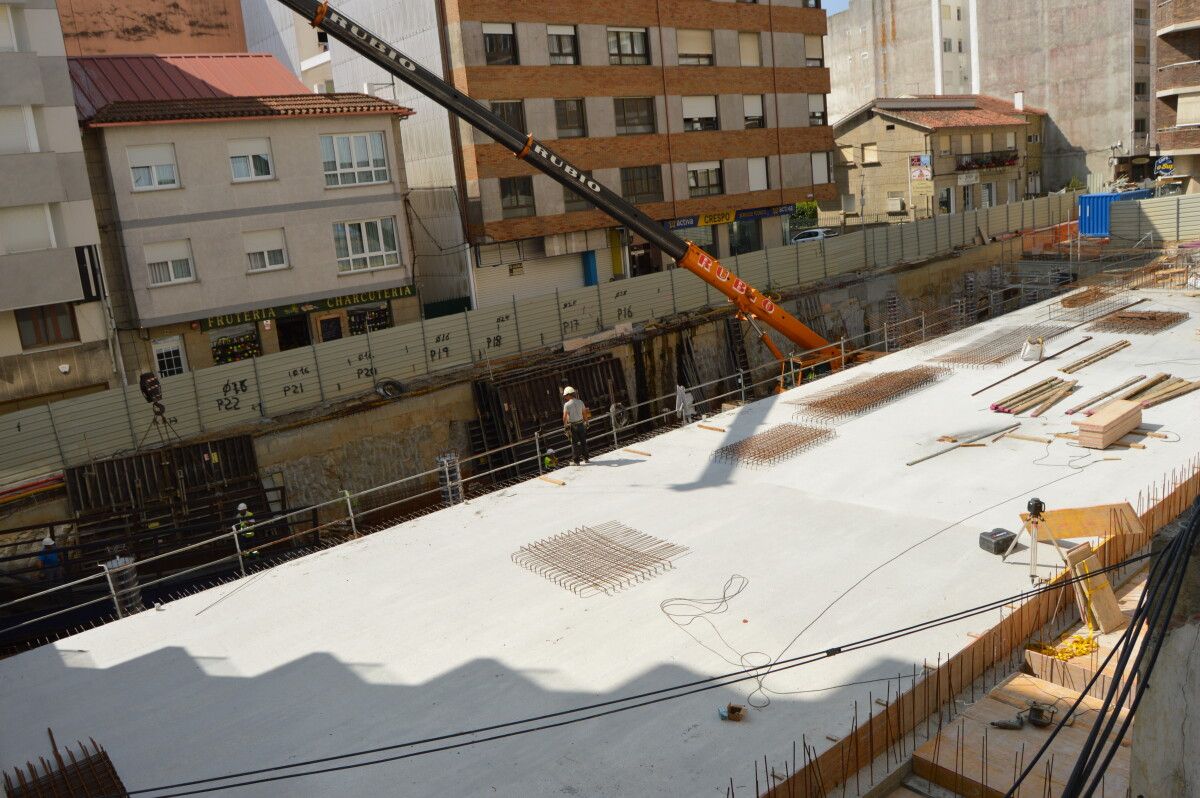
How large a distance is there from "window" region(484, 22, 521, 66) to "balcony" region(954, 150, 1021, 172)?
105 feet

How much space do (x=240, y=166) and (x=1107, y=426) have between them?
78.9ft

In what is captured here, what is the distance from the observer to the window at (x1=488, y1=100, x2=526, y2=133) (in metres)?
33.9

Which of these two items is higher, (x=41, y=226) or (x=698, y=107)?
(x=698, y=107)

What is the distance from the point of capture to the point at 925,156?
174ft

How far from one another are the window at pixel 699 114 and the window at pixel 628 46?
2664mm

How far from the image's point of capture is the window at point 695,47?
128 feet

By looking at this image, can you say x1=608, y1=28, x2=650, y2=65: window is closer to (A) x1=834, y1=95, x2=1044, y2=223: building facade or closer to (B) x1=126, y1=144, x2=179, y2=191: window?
(B) x1=126, y1=144, x2=179, y2=191: window

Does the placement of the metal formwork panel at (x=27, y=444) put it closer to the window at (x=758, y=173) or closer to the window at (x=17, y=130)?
the window at (x=17, y=130)

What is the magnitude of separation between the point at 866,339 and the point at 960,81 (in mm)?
40651

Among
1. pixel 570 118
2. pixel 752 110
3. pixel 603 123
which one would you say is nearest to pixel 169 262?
pixel 570 118

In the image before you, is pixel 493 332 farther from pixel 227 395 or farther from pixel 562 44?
pixel 562 44

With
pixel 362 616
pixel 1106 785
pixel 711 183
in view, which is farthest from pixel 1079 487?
pixel 711 183

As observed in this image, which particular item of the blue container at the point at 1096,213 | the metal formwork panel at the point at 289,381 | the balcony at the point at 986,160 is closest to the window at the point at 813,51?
the blue container at the point at 1096,213

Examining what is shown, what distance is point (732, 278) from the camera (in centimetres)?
2620
